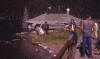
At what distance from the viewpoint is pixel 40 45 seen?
69.1ft

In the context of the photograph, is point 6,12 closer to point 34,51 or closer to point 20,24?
point 20,24

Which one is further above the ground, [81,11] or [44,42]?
[81,11]

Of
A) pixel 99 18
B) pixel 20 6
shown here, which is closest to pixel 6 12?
pixel 20 6

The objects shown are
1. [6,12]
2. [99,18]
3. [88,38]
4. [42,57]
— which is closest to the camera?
[88,38]

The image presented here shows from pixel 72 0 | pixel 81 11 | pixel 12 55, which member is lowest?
pixel 12 55

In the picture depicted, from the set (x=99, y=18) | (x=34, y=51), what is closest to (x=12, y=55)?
(x=34, y=51)

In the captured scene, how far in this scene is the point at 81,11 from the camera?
41750 mm

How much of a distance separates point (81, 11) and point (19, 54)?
24517mm

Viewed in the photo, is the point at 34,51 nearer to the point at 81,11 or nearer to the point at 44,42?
the point at 44,42

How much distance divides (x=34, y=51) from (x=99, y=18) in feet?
67.0

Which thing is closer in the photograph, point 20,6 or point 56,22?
point 56,22

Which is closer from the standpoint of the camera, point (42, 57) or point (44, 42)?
point (42, 57)

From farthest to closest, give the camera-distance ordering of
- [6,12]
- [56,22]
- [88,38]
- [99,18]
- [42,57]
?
[6,12]
[99,18]
[56,22]
[42,57]
[88,38]

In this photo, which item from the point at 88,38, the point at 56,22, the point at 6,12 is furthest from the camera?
the point at 6,12
